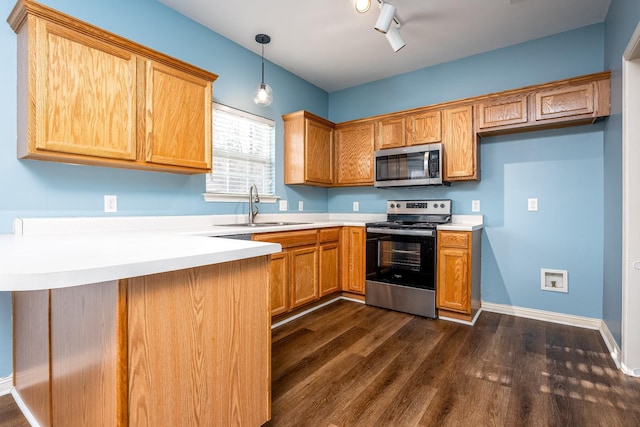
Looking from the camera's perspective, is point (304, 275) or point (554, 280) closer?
point (554, 280)

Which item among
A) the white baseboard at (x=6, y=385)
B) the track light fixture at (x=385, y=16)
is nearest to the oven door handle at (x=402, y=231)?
the track light fixture at (x=385, y=16)

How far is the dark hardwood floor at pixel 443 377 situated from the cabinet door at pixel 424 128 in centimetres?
186

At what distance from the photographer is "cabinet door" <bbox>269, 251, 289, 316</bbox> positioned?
2721 mm

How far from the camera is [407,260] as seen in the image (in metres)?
3.18

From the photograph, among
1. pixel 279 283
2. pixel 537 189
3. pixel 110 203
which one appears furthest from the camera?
pixel 537 189

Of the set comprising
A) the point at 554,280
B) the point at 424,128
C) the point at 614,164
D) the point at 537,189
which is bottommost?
the point at 554,280

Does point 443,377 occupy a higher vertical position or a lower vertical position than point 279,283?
lower

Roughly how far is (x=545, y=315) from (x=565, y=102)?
1.93 m

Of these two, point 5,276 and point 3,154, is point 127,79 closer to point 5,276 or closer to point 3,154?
point 3,154

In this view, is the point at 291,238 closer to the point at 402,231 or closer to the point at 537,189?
the point at 402,231

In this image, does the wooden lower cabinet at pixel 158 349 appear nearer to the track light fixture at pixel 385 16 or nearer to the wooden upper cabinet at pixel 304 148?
the track light fixture at pixel 385 16

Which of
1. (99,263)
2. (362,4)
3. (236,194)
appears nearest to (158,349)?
(99,263)

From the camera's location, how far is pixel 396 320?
2.96 m

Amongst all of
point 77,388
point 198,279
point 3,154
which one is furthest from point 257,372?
point 3,154
